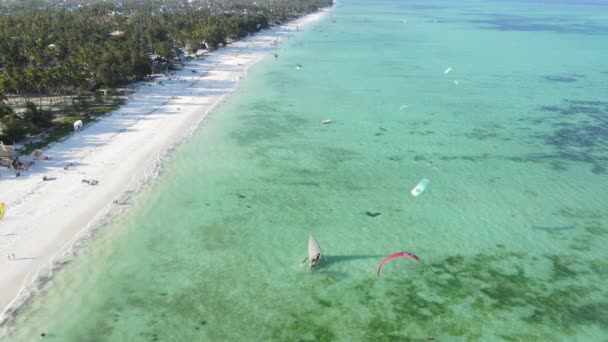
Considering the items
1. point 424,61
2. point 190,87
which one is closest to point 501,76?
point 424,61

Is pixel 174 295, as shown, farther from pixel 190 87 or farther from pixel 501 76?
pixel 501 76

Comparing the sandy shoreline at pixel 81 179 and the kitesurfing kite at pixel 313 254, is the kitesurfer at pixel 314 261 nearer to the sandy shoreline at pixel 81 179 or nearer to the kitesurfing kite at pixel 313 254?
the kitesurfing kite at pixel 313 254

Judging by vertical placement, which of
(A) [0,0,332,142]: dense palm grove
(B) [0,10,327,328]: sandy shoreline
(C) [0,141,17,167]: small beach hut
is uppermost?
(A) [0,0,332,142]: dense palm grove

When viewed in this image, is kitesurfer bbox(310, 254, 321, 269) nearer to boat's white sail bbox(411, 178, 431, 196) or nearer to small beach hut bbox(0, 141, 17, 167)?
boat's white sail bbox(411, 178, 431, 196)

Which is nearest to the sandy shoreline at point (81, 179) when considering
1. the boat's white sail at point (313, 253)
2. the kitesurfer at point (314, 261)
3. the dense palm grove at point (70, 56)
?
the dense palm grove at point (70, 56)

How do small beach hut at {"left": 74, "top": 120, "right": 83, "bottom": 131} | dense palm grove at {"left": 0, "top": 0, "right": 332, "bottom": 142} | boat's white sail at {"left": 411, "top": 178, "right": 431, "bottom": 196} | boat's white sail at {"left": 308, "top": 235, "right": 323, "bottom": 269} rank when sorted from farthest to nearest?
dense palm grove at {"left": 0, "top": 0, "right": 332, "bottom": 142} → small beach hut at {"left": 74, "top": 120, "right": 83, "bottom": 131} → boat's white sail at {"left": 411, "top": 178, "right": 431, "bottom": 196} → boat's white sail at {"left": 308, "top": 235, "right": 323, "bottom": 269}

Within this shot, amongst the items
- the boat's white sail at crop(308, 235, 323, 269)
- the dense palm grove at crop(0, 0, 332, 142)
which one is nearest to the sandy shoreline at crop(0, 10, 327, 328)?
the dense palm grove at crop(0, 0, 332, 142)
